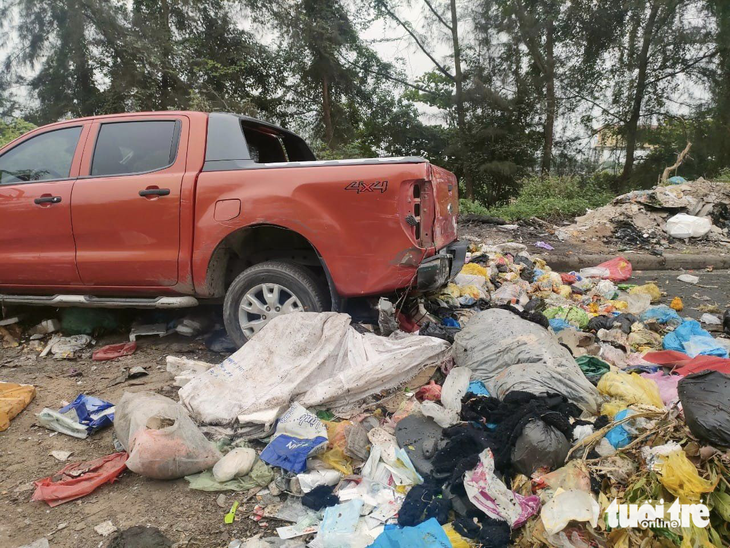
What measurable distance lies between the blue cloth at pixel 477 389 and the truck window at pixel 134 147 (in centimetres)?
282

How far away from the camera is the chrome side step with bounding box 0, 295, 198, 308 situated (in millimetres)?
3830

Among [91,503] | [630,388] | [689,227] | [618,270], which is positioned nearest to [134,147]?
[91,503]

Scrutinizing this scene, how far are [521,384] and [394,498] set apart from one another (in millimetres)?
979

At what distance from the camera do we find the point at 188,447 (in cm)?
242

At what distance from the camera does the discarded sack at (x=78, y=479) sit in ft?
7.71

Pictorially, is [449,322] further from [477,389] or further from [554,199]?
[554,199]

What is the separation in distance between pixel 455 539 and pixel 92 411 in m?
2.42

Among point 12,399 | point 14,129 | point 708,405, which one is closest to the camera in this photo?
point 708,405

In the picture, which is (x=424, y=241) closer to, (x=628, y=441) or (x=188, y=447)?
(x=628, y=441)

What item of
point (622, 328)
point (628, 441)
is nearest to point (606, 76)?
point (622, 328)

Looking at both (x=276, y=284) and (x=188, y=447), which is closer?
(x=188, y=447)

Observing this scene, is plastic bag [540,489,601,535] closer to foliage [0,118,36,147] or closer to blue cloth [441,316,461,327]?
blue cloth [441,316,461,327]

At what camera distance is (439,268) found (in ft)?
11.5

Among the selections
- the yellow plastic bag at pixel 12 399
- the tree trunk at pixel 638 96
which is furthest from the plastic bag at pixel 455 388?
the tree trunk at pixel 638 96
